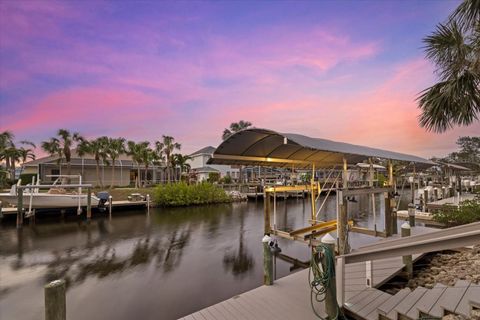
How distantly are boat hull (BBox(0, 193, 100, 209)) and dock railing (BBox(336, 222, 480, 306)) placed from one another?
20.1 meters

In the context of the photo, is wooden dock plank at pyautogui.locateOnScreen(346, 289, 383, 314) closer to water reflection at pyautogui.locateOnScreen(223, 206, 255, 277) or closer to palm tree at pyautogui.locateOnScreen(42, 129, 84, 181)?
water reflection at pyautogui.locateOnScreen(223, 206, 255, 277)

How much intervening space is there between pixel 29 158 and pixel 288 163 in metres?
45.1

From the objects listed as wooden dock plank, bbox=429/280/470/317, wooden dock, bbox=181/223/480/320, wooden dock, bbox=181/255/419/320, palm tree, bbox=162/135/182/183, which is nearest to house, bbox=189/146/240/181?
palm tree, bbox=162/135/182/183

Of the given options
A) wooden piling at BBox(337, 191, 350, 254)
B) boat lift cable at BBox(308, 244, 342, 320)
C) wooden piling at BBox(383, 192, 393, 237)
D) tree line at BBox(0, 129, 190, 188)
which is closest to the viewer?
boat lift cable at BBox(308, 244, 342, 320)

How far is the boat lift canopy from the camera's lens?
7953mm

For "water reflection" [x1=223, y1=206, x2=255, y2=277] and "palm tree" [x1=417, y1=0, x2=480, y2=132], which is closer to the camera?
"palm tree" [x1=417, y1=0, x2=480, y2=132]

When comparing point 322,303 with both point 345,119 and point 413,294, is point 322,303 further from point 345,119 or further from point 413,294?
point 345,119

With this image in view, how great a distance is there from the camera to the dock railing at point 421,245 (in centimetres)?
223

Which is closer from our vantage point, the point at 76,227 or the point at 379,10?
the point at 379,10

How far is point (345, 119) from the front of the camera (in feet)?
67.9

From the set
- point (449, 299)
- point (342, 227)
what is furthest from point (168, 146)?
point (449, 299)

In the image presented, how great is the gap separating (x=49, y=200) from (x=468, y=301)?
21.8 meters

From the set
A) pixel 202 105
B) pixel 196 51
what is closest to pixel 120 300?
pixel 196 51

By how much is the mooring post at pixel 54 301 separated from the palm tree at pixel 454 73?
8512mm
